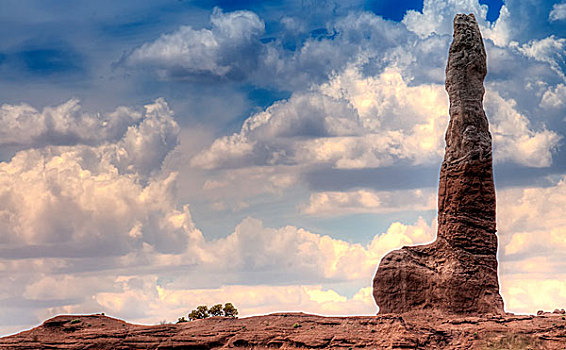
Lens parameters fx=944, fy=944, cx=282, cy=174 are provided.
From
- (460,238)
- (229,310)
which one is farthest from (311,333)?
(229,310)

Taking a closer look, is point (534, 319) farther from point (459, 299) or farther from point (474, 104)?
point (474, 104)

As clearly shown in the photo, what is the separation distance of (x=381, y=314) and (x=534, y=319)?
9.05 meters

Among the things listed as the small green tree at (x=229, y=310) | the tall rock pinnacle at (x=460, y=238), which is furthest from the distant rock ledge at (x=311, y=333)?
the small green tree at (x=229, y=310)

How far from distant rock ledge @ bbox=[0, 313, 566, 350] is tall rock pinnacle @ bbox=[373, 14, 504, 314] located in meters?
1.94

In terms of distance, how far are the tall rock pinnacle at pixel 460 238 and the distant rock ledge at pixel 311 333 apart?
1.94 metres

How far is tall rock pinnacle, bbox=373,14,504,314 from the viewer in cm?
5559

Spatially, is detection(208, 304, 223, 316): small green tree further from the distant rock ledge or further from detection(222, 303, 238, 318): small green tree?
the distant rock ledge

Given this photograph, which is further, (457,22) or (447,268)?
(457,22)

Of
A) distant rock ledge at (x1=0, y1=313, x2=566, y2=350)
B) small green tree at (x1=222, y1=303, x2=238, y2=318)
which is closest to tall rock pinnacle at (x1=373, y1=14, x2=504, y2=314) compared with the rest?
distant rock ledge at (x1=0, y1=313, x2=566, y2=350)

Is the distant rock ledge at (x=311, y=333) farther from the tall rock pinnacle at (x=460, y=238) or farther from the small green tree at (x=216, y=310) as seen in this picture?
the small green tree at (x=216, y=310)

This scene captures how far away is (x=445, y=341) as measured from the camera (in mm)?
50188

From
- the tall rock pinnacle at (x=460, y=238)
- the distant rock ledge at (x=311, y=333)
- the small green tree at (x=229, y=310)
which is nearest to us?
the distant rock ledge at (x=311, y=333)

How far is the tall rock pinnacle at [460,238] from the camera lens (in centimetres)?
5559

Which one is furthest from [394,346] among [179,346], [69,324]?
[69,324]
